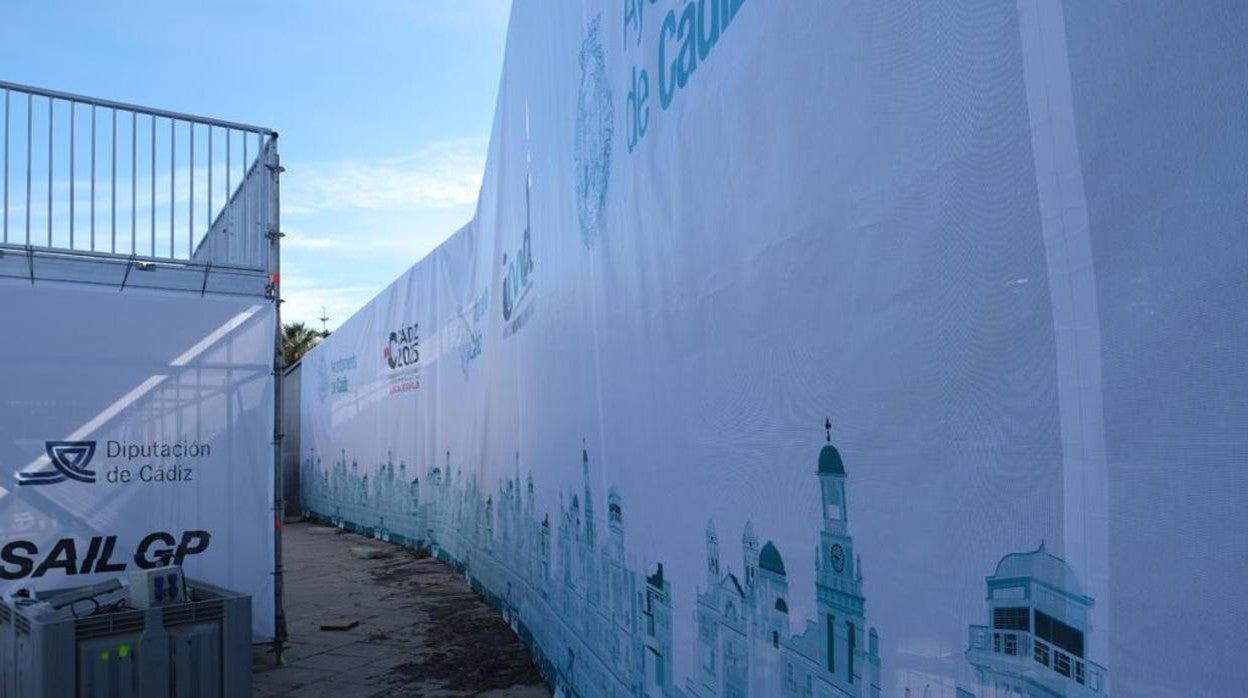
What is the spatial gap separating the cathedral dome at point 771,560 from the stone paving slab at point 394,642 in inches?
152

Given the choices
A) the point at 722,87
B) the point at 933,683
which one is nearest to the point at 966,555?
the point at 933,683

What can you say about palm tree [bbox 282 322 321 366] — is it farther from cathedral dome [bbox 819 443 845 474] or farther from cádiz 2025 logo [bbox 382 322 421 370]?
cathedral dome [bbox 819 443 845 474]

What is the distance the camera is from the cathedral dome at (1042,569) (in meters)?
1.42

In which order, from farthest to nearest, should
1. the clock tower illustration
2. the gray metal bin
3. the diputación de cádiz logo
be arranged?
1. the diputación de cádiz logo
2. the gray metal bin
3. the clock tower illustration

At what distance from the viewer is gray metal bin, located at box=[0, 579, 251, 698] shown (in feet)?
14.3

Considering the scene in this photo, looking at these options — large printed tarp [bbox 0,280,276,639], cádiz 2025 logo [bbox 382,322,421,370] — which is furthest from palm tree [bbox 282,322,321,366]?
large printed tarp [bbox 0,280,276,639]

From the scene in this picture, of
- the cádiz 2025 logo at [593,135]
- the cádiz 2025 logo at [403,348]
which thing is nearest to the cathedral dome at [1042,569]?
the cádiz 2025 logo at [593,135]

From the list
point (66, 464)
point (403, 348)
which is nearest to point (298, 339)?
point (403, 348)

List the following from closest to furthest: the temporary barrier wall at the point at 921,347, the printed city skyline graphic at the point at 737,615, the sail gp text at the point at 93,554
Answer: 1. the temporary barrier wall at the point at 921,347
2. the printed city skyline graphic at the point at 737,615
3. the sail gp text at the point at 93,554

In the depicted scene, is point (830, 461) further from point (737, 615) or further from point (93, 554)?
point (93, 554)

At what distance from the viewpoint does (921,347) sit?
1.82 metres

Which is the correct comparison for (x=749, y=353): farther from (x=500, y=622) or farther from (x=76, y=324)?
(x=500, y=622)

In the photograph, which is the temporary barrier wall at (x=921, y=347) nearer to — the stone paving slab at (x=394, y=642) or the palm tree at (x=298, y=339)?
the stone paving slab at (x=394, y=642)

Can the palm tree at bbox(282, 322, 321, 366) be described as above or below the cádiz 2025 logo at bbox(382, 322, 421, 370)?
above
